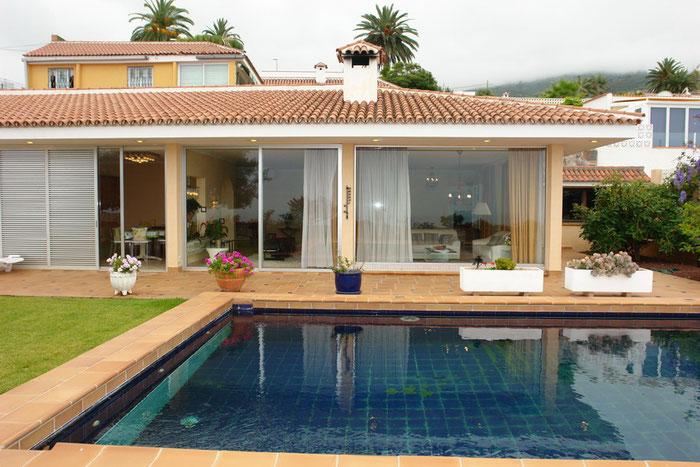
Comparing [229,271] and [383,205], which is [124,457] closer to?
[229,271]

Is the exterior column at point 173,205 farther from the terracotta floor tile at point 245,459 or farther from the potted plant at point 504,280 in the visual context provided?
the terracotta floor tile at point 245,459

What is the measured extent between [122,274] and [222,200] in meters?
3.39

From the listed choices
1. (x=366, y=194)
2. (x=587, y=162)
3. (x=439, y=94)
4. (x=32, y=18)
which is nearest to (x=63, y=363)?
(x=366, y=194)

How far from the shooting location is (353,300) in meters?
7.79

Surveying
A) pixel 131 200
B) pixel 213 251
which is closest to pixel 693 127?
pixel 213 251

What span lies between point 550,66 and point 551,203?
177 metres

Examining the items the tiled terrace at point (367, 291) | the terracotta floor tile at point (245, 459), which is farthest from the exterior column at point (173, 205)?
the terracotta floor tile at point (245, 459)

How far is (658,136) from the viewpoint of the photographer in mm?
23281

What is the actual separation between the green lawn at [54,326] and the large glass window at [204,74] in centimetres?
1589

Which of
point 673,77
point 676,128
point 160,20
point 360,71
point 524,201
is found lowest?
point 524,201

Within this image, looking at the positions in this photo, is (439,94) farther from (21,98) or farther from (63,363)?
(21,98)

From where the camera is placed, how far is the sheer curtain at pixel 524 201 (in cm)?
1105

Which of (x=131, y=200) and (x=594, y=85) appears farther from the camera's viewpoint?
(x=594, y=85)

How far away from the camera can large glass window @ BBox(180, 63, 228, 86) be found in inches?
851
